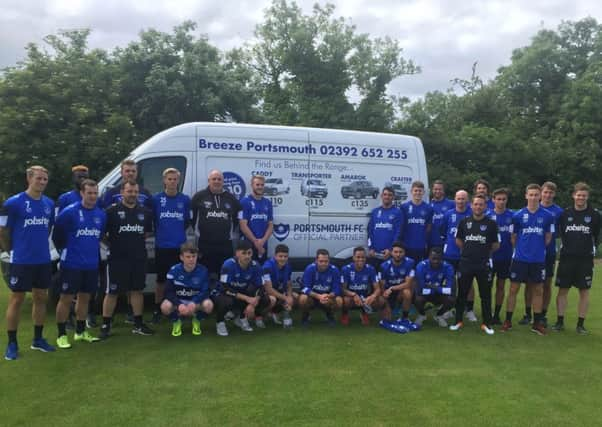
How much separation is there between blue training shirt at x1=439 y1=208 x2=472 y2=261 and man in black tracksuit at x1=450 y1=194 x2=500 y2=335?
0.39 metres

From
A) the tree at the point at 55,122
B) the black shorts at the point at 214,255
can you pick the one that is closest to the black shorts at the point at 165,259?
the black shorts at the point at 214,255

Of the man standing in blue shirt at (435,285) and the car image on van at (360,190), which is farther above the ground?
the car image on van at (360,190)

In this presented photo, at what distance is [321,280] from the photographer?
20.0ft

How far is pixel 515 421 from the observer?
3.50 meters

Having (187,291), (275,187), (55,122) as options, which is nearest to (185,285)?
(187,291)

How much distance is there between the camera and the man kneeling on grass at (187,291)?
5.46m

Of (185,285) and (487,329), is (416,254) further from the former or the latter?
(185,285)

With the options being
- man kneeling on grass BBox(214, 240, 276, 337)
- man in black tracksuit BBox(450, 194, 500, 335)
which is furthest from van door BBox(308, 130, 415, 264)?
man in black tracksuit BBox(450, 194, 500, 335)

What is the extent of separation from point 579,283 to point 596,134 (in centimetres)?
2262

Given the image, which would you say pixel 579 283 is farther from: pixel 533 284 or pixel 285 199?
pixel 285 199

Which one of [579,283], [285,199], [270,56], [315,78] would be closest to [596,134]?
[315,78]

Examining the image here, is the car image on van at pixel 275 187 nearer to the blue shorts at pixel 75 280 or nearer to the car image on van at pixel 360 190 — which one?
the car image on van at pixel 360 190

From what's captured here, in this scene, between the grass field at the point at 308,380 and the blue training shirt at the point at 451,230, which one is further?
the blue training shirt at the point at 451,230

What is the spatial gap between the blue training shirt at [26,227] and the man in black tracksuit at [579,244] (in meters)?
6.10
